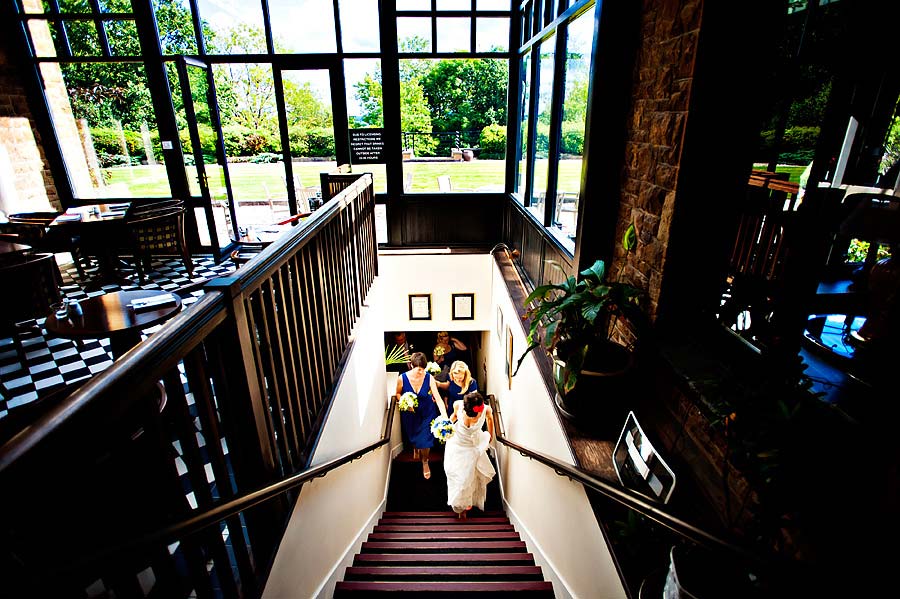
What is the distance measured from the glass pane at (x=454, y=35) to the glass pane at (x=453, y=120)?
0.15 meters

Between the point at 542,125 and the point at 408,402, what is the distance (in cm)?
380

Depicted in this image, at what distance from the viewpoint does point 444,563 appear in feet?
11.0

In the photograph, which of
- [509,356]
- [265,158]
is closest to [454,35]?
[265,158]

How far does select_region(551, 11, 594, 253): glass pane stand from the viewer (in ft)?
9.65

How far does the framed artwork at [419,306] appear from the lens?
6578mm

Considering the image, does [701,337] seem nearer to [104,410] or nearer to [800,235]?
[800,235]

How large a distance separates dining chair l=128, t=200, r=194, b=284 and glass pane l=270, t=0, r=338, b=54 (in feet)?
8.42

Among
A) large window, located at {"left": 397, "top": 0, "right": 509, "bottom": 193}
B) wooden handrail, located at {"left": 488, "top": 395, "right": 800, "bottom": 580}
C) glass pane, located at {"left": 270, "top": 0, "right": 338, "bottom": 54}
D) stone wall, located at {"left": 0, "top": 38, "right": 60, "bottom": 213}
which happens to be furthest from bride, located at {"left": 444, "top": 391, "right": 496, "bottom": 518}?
stone wall, located at {"left": 0, "top": 38, "right": 60, "bottom": 213}

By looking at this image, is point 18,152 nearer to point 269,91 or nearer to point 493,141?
point 269,91

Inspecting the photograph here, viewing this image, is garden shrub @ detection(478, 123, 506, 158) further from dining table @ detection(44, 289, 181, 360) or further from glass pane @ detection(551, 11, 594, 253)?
dining table @ detection(44, 289, 181, 360)

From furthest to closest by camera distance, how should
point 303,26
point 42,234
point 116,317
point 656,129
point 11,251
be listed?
1. point 303,26
2. point 42,234
3. point 11,251
4. point 116,317
5. point 656,129

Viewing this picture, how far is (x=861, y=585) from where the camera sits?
36.8 inches

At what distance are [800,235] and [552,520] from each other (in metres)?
2.34

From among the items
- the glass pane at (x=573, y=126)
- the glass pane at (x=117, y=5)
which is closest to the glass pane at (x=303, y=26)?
the glass pane at (x=117, y=5)
